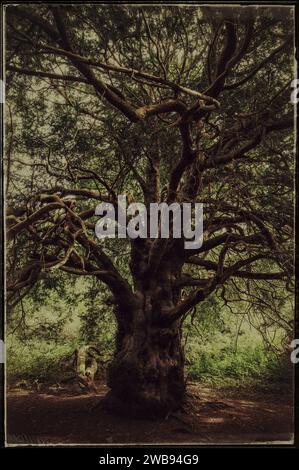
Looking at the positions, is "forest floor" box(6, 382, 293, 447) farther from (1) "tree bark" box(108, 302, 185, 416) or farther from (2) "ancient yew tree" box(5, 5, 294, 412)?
(2) "ancient yew tree" box(5, 5, 294, 412)

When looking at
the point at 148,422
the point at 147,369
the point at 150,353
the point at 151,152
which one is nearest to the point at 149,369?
the point at 147,369

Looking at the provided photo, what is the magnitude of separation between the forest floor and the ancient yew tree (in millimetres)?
252

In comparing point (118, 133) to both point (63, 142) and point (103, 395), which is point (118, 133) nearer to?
point (63, 142)

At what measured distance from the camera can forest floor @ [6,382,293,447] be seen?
577 cm

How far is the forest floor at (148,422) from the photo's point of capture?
227 inches

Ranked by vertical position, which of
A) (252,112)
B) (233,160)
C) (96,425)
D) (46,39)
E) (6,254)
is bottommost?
(96,425)

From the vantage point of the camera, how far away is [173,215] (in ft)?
20.0

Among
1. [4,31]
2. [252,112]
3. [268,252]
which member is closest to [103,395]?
[268,252]

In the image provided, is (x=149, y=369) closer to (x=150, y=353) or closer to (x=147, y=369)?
(x=147, y=369)

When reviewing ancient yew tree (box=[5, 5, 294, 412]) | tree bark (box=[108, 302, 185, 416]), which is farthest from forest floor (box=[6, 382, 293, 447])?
ancient yew tree (box=[5, 5, 294, 412])

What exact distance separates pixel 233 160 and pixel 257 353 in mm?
2224

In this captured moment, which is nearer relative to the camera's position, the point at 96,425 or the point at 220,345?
the point at 96,425

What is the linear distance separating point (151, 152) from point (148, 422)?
3018 millimetres

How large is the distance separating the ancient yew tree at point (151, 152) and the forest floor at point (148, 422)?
0.25 metres
